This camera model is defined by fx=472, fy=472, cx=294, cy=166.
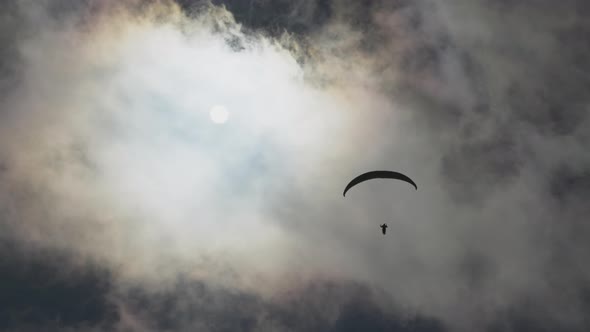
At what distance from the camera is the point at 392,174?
5247cm

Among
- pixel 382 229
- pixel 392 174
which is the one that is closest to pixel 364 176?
pixel 392 174

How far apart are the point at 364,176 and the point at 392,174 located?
309 centimetres

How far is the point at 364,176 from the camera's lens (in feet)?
174

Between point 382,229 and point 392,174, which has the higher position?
point 392,174

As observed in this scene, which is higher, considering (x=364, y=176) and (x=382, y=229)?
(x=364, y=176)

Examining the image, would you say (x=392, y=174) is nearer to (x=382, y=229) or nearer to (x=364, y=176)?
(x=364, y=176)

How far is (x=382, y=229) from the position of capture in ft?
177

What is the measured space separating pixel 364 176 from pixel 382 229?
257 inches

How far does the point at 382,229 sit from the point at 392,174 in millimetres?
6520
